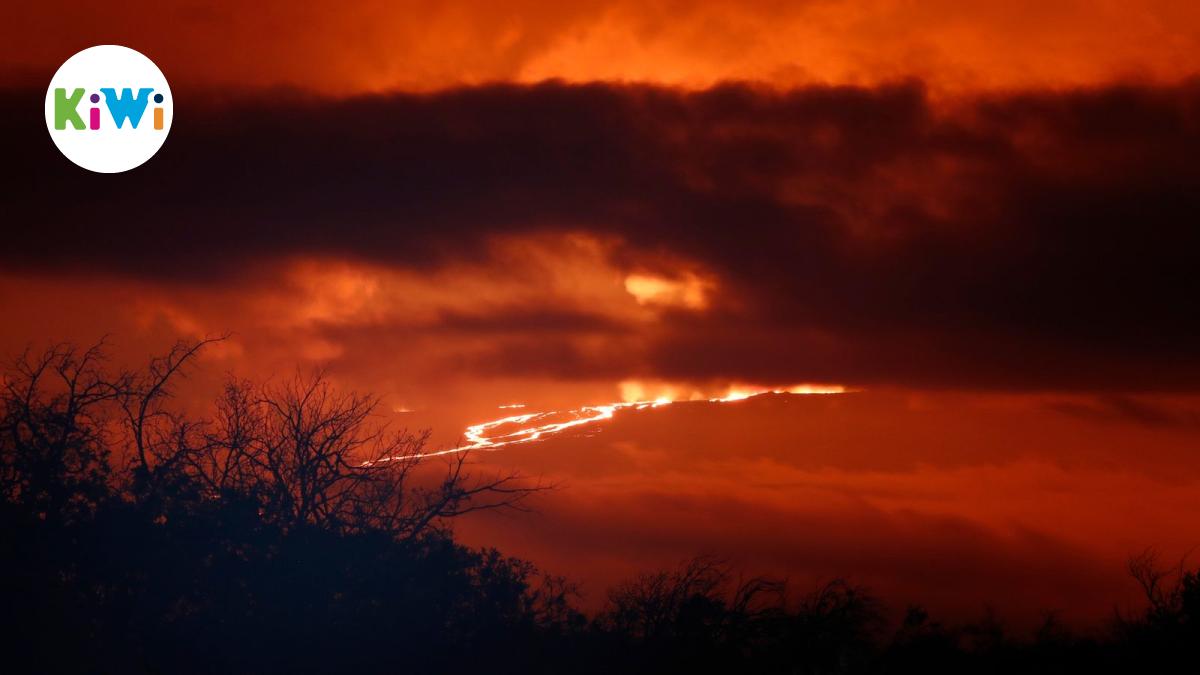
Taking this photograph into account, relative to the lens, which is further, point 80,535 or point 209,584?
point 209,584

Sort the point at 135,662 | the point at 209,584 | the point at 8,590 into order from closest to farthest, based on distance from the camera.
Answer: the point at 8,590 < the point at 135,662 < the point at 209,584

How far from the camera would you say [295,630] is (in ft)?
95.9

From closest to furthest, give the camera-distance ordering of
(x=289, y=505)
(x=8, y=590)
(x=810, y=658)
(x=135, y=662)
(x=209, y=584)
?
(x=8, y=590) < (x=135, y=662) < (x=209, y=584) < (x=289, y=505) < (x=810, y=658)

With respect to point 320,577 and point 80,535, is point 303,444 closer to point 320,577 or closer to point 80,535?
point 320,577

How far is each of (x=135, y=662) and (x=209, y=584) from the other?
2.65 metres

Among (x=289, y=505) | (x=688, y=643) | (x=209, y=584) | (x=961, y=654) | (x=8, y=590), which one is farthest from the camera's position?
(x=961, y=654)

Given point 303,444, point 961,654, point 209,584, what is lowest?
point 961,654

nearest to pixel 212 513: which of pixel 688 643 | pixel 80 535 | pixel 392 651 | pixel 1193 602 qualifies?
pixel 80 535

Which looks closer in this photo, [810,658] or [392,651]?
[392,651]

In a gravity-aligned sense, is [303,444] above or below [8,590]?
above

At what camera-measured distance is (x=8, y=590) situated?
24.4 metres

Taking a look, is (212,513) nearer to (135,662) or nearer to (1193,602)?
(135,662)

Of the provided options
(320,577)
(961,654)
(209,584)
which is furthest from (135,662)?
(961,654)

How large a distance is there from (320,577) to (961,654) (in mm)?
23502
